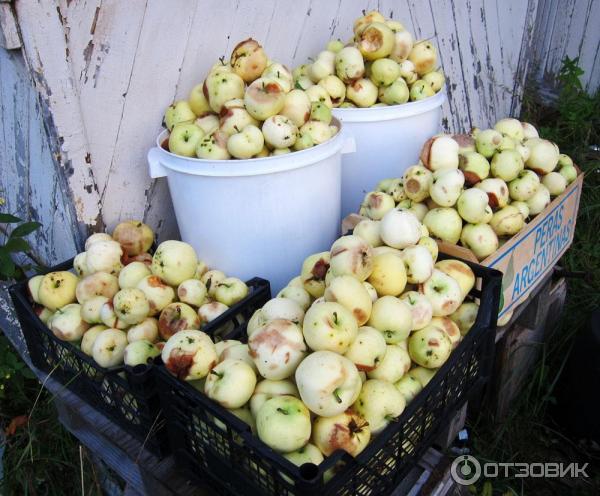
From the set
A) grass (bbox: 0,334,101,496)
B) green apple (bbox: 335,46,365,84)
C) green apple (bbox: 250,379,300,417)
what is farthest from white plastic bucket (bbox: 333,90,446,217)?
grass (bbox: 0,334,101,496)

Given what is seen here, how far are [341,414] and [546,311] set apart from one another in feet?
4.96

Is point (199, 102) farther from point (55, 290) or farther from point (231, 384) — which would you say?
point (231, 384)

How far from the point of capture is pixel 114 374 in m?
1.28

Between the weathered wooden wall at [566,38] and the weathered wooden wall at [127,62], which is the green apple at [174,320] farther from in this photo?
the weathered wooden wall at [566,38]

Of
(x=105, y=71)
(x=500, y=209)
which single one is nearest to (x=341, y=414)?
(x=500, y=209)

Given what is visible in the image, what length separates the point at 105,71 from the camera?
5.63 feet

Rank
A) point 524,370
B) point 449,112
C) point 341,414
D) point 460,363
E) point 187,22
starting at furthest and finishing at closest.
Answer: point 449,112
point 524,370
point 187,22
point 460,363
point 341,414

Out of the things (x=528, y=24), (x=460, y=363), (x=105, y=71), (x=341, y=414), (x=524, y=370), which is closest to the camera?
(x=341, y=414)

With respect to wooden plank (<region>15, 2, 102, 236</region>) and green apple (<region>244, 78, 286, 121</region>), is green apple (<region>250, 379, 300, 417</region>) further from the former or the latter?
wooden plank (<region>15, 2, 102, 236</region>)

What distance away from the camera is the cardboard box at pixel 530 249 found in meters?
1.67

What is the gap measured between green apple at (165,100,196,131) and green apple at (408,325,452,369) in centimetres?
105

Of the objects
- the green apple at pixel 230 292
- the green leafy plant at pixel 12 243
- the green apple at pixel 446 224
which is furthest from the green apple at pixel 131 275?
the green apple at pixel 446 224

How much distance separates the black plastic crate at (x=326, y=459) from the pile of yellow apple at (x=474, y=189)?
335 millimetres

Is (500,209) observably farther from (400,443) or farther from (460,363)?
(400,443)
